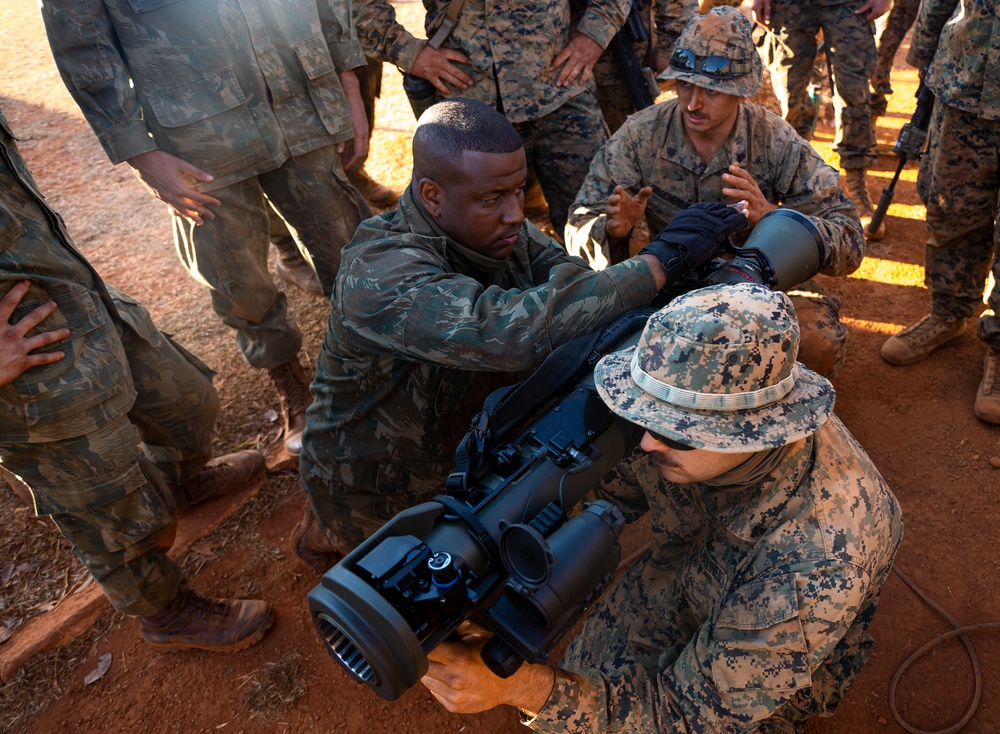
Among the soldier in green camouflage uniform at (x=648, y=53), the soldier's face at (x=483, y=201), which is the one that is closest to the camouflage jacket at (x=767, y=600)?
the soldier's face at (x=483, y=201)

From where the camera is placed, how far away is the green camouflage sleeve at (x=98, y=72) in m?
3.01

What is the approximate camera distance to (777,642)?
5.75ft

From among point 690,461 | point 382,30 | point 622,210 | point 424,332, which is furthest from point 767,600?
point 382,30

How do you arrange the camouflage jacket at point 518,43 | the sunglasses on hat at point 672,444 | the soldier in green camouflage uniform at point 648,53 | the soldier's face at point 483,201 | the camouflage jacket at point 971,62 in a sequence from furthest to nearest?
the soldier in green camouflage uniform at point 648,53 → the camouflage jacket at point 518,43 → the camouflage jacket at point 971,62 → the soldier's face at point 483,201 → the sunglasses on hat at point 672,444

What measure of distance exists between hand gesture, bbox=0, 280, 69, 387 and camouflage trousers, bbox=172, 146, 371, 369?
1.26 meters

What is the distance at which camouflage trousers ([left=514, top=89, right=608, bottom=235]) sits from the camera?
399 centimetres

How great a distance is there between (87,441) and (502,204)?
64.2 inches

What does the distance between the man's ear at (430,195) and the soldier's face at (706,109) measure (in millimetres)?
1532

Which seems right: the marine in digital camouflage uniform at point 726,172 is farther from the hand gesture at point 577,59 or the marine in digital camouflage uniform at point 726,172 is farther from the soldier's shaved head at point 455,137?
the soldier's shaved head at point 455,137

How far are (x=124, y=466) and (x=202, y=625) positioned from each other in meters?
0.80

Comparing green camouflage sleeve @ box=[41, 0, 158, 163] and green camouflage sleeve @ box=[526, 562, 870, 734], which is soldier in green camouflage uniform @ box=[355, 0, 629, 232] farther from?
green camouflage sleeve @ box=[526, 562, 870, 734]

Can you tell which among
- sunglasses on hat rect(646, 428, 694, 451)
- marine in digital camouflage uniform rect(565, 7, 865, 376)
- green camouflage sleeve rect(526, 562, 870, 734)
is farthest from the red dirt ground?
sunglasses on hat rect(646, 428, 694, 451)

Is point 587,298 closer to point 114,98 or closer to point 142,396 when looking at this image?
point 142,396

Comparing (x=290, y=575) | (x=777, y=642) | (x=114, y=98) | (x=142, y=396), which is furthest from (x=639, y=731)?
(x=114, y=98)
